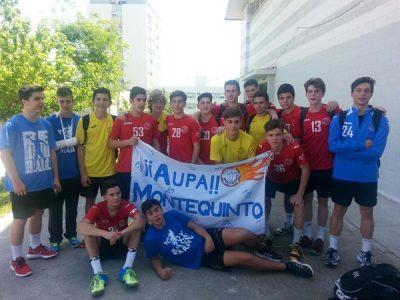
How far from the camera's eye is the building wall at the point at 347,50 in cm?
634

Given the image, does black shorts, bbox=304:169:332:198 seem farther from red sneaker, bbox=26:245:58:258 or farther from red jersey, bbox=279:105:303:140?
red sneaker, bbox=26:245:58:258

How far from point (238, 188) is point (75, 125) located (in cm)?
232

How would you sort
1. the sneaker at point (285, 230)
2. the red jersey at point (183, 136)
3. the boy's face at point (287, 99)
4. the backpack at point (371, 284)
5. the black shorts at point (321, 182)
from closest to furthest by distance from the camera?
the backpack at point (371, 284) < the black shorts at point (321, 182) < the boy's face at point (287, 99) < the red jersey at point (183, 136) < the sneaker at point (285, 230)

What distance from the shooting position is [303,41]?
1221 centimetres

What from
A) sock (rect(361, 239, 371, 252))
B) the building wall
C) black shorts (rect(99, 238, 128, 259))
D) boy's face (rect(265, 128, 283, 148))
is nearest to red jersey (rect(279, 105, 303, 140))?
boy's face (rect(265, 128, 283, 148))

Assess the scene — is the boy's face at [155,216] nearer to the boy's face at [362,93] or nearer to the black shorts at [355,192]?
the black shorts at [355,192]

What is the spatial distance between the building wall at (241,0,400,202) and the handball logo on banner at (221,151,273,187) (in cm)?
374

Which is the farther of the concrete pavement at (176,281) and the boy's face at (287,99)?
the boy's face at (287,99)

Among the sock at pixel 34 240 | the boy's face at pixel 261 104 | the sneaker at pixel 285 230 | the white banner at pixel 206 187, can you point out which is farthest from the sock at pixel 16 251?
the boy's face at pixel 261 104

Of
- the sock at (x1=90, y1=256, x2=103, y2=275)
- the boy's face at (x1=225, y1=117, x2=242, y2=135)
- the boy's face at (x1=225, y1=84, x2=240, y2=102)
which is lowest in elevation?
the sock at (x1=90, y1=256, x2=103, y2=275)

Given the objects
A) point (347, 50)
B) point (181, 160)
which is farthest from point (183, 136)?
point (347, 50)

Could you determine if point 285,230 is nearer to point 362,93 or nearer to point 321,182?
point 321,182

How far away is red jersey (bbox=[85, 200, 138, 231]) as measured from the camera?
377 cm

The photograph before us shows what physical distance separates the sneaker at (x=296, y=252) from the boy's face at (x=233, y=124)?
1.60m
